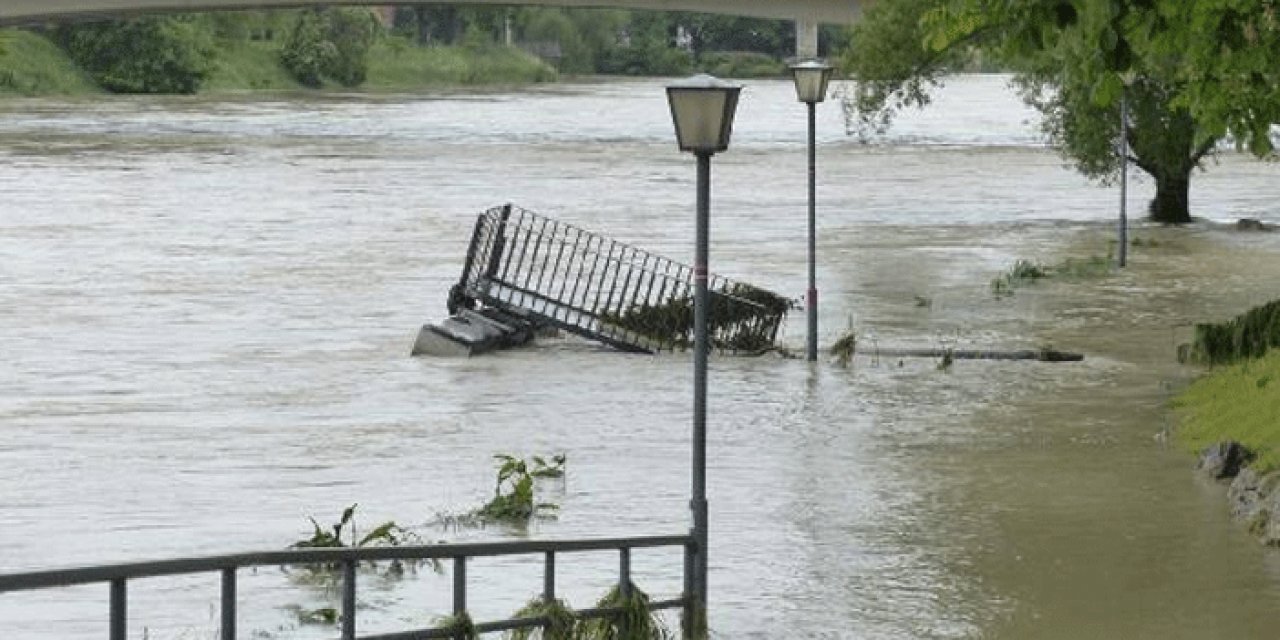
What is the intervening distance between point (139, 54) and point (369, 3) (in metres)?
41.0

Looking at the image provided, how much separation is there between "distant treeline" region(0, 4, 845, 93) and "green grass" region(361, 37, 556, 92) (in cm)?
5

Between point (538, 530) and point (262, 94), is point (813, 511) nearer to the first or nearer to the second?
point (538, 530)

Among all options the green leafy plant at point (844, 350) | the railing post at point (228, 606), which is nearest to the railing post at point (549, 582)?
the railing post at point (228, 606)

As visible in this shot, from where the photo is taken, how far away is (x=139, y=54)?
116 m

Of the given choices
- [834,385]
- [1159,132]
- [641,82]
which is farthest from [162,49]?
[834,385]

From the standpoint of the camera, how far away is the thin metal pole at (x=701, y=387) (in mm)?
14492

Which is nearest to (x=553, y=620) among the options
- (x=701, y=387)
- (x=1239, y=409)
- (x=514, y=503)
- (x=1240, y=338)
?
(x=701, y=387)

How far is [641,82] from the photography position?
14912 cm

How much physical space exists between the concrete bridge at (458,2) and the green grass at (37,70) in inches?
1192

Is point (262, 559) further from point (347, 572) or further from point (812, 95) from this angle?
point (812, 95)

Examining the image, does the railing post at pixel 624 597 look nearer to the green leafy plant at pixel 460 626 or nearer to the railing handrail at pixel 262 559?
the railing handrail at pixel 262 559

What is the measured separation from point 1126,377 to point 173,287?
56.1 feet

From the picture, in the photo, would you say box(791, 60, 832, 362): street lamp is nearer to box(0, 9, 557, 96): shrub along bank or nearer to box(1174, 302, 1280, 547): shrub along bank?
box(1174, 302, 1280, 547): shrub along bank

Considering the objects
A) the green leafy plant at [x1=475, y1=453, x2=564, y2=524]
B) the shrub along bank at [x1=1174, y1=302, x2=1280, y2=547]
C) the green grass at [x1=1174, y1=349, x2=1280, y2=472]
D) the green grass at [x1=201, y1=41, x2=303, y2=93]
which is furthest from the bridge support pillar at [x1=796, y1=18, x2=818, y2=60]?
the green leafy plant at [x1=475, y1=453, x2=564, y2=524]
